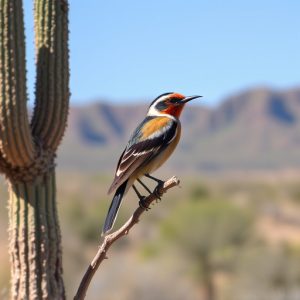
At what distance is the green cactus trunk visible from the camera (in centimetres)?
605

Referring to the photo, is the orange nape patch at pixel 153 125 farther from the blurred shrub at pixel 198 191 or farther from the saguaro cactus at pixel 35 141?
the blurred shrub at pixel 198 191

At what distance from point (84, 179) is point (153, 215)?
115ft

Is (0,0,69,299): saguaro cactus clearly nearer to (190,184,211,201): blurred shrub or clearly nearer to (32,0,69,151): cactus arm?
(32,0,69,151): cactus arm

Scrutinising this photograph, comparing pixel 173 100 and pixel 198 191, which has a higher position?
pixel 198 191

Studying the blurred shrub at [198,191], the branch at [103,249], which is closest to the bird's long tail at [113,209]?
the branch at [103,249]

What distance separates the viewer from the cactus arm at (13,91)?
233 inches

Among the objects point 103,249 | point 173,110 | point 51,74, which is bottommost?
point 103,249

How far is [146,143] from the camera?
6219mm

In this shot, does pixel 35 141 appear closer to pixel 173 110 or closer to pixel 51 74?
pixel 51 74

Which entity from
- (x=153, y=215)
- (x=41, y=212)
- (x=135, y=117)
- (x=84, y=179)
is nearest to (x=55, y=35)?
(x=41, y=212)

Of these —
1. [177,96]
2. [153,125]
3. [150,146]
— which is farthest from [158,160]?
[177,96]

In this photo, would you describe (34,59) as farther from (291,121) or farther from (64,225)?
(291,121)

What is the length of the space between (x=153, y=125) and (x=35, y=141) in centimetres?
98

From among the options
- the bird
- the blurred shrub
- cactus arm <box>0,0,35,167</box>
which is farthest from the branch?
the blurred shrub
